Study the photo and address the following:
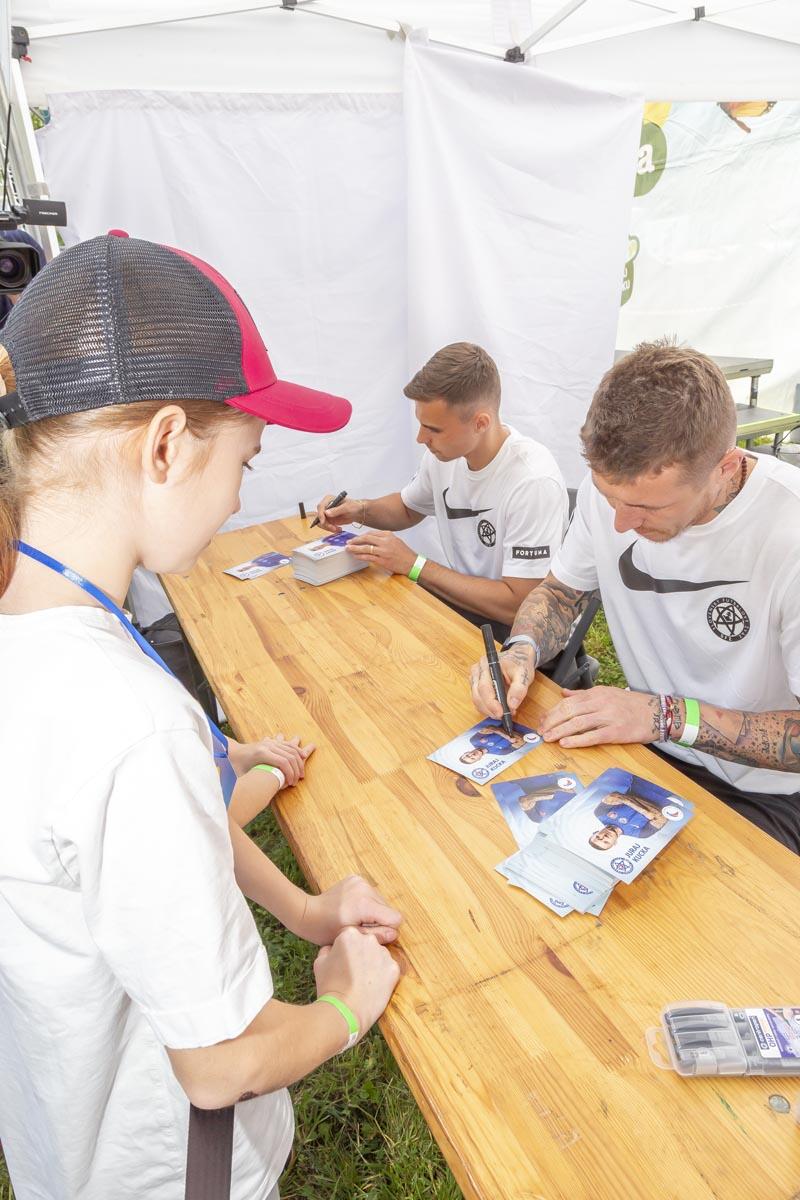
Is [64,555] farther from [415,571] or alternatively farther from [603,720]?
[415,571]

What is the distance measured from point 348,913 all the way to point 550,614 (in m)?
1.14

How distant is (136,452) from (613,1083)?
885 mm

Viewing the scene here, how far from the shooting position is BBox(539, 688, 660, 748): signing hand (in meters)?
1.38

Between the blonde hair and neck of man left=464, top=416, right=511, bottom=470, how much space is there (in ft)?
5.97

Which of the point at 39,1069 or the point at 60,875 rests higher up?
the point at 60,875

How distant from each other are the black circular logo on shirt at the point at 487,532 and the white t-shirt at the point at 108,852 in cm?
192

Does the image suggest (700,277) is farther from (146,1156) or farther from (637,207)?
(146,1156)

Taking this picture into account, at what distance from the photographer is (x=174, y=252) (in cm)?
72

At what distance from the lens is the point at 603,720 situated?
139 centimetres

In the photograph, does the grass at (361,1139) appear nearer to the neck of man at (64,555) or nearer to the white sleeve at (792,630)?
the white sleeve at (792,630)

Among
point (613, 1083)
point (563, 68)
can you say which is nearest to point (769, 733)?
point (613, 1083)

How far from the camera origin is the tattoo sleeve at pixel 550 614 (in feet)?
6.13

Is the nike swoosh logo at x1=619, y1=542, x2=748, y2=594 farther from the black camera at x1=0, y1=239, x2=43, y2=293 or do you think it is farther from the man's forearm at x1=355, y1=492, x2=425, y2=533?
the black camera at x1=0, y1=239, x2=43, y2=293

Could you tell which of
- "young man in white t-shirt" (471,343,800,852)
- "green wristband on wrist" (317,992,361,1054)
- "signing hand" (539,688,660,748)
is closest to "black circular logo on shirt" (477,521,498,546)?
"young man in white t-shirt" (471,343,800,852)
